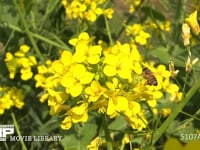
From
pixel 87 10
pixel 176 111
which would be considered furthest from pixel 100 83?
pixel 87 10

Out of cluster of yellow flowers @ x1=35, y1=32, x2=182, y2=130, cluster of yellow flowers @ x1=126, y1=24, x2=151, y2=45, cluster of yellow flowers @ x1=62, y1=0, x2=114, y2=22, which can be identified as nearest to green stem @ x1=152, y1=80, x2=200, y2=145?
cluster of yellow flowers @ x1=35, y1=32, x2=182, y2=130

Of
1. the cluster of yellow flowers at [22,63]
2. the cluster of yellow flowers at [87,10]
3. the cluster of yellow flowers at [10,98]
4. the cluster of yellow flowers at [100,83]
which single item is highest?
the cluster of yellow flowers at [87,10]

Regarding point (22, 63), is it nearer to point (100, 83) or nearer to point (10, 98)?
point (10, 98)

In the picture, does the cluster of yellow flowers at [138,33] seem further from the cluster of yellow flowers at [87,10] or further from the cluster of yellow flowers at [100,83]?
the cluster of yellow flowers at [100,83]

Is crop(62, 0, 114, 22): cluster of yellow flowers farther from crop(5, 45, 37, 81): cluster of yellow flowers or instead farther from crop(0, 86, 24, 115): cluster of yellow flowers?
crop(0, 86, 24, 115): cluster of yellow flowers

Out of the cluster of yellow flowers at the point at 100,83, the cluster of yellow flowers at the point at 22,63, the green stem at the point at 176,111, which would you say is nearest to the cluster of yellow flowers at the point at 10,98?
the cluster of yellow flowers at the point at 22,63

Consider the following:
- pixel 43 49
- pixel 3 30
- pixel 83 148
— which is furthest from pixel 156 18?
pixel 83 148
